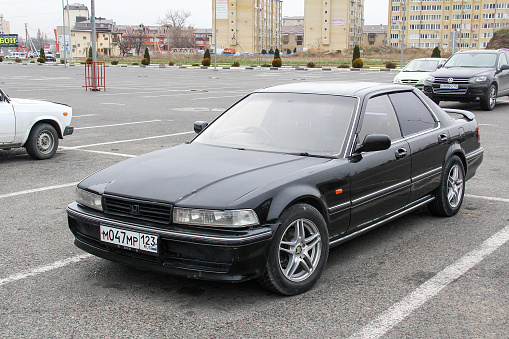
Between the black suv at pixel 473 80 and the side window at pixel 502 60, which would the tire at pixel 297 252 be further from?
the side window at pixel 502 60

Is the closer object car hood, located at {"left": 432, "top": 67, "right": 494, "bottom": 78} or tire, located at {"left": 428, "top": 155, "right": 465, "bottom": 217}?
tire, located at {"left": 428, "top": 155, "right": 465, "bottom": 217}

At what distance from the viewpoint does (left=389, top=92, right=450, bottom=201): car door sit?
18.0 feet

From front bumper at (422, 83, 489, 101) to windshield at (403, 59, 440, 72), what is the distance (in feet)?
15.7

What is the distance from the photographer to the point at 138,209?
12.9 ft

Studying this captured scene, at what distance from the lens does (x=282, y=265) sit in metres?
4.07

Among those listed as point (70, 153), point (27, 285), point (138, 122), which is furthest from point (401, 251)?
point (138, 122)

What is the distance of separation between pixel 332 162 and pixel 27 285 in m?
2.40

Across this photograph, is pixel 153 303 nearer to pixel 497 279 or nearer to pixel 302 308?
pixel 302 308

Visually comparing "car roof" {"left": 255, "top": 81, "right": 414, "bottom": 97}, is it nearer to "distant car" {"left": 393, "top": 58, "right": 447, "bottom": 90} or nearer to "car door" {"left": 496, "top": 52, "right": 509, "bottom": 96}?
"car door" {"left": 496, "top": 52, "right": 509, "bottom": 96}

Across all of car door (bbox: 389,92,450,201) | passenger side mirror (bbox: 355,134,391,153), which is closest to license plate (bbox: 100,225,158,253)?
passenger side mirror (bbox: 355,134,391,153)

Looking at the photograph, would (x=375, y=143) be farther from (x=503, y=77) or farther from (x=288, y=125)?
(x=503, y=77)

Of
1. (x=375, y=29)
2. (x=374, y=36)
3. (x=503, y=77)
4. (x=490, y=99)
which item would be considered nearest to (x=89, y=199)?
(x=490, y=99)

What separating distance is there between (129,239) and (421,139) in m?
3.02

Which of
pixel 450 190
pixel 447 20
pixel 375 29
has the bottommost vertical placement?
pixel 450 190
